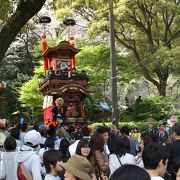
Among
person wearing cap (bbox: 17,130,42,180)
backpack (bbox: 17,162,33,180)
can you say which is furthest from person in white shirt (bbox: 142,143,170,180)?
backpack (bbox: 17,162,33,180)

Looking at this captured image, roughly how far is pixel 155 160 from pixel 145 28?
101 ft

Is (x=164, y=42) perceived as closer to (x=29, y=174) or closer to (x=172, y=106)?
(x=172, y=106)

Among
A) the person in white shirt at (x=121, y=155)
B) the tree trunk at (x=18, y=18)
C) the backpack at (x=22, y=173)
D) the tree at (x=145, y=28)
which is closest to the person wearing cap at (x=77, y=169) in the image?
the person in white shirt at (x=121, y=155)

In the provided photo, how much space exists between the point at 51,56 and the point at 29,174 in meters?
19.5

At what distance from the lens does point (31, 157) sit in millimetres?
6305

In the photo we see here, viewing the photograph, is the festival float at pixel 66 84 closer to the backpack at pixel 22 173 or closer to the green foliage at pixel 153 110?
the green foliage at pixel 153 110

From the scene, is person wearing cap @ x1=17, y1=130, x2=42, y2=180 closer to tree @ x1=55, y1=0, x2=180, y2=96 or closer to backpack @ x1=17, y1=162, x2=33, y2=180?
backpack @ x1=17, y1=162, x2=33, y2=180

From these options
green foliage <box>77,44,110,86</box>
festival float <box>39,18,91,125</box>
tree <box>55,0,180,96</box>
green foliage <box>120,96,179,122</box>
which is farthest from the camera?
tree <box>55,0,180,96</box>

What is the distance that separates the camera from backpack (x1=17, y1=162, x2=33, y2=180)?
6232 mm

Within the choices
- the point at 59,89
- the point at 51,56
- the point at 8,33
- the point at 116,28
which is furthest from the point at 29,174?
the point at 116,28

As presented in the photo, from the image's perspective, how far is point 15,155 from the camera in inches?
253

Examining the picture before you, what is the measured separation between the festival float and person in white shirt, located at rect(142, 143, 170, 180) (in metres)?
18.3

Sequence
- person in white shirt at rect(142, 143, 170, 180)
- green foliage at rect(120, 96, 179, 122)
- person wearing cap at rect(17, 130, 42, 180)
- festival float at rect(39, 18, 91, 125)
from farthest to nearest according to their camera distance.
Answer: green foliage at rect(120, 96, 179, 122)
festival float at rect(39, 18, 91, 125)
person wearing cap at rect(17, 130, 42, 180)
person in white shirt at rect(142, 143, 170, 180)

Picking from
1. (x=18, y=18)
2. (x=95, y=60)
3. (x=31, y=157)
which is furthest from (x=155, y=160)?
(x=95, y=60)
